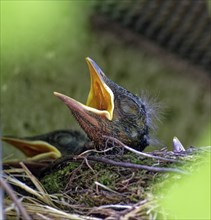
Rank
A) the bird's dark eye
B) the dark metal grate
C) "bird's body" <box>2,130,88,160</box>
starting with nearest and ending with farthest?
the bird's dark eye, "bird's body" <box>2,130,88,160</box>, the dark metal grate

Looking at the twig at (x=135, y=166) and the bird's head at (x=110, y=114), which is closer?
the twig at (x=135, y=166)

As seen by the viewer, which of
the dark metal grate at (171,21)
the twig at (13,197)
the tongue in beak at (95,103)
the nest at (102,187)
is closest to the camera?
the twig at (13,197)

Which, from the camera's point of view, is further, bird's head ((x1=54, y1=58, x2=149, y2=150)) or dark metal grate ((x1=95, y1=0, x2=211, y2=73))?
dark metal grate ((x1=95, y1=0, x2=211, y2=73))

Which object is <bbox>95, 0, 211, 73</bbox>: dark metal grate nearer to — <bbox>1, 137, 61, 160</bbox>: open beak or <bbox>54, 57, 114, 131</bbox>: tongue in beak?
<bbox>1, 137, 61, 160</bbox>: open beak

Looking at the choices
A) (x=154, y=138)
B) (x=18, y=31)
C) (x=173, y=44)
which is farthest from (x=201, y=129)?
(x=154, y=138)

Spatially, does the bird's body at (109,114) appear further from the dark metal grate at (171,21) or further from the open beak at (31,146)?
the dark metal grate at (171,21)

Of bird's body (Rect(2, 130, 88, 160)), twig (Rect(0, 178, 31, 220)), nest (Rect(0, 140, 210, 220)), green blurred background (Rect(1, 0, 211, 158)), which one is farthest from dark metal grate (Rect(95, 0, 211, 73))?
twig (Rect(0, 178, 31, 220))

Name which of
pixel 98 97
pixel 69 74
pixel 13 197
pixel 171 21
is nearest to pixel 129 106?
pixel 98 97

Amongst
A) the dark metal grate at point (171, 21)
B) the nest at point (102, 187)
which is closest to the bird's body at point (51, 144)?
the nest at point (102, 187)
